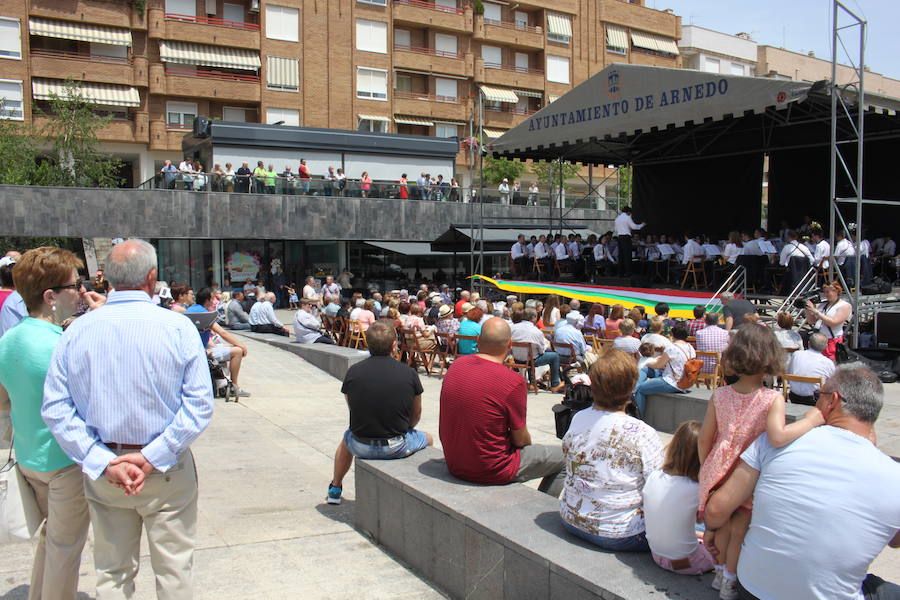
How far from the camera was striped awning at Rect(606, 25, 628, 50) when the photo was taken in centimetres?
4937

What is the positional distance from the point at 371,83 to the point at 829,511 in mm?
40746

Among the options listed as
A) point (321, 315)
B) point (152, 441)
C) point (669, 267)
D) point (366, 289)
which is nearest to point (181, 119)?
point (366, 289)

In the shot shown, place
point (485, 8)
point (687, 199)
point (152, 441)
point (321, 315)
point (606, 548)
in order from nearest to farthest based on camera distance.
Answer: point (152, 441)
point (606, 548)
point (321, 315)
point (687, 199)
point (485, 8)

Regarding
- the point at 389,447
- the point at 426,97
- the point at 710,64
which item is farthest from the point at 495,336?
the point at 710,64

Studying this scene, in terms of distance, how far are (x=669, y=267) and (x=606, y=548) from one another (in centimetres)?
1577

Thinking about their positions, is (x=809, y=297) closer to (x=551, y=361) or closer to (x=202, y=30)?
(x=551, y=361)

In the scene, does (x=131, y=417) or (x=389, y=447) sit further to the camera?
(x=389, y=447)

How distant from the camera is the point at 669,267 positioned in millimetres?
18438

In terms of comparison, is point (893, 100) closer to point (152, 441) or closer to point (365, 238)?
point (152, 441)

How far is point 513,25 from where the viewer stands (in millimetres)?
45625

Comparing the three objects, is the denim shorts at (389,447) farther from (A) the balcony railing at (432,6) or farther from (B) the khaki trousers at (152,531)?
(A) the balcony railing at (432,6)

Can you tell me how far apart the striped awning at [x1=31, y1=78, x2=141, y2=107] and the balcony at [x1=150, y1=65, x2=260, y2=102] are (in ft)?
3.50

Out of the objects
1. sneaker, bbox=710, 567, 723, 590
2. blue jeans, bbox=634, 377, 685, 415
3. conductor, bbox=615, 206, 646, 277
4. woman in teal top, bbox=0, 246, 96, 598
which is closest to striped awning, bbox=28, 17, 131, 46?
conductor, bbox=615, 206, 646, 277

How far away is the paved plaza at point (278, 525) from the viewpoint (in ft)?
13.5
